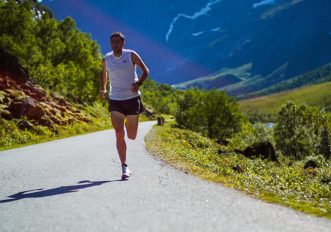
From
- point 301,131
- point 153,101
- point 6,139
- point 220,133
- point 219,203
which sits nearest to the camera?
point 219,203

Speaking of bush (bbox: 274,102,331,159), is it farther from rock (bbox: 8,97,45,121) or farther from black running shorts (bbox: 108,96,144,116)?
black running shorts (bbox: 108,96,144,116)

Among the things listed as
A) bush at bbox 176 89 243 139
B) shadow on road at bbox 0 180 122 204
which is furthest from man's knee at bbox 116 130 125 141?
bush at bbox 176 89 243 139

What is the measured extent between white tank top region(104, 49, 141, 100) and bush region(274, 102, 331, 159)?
7204 cm

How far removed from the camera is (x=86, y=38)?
89.3 m

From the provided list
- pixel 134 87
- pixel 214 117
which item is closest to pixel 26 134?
pixel 134 87

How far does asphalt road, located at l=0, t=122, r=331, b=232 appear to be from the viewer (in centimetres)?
627

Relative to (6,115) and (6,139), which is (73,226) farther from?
(6,115)

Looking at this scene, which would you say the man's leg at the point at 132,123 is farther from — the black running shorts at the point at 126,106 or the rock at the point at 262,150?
the rock at the point at 262,150

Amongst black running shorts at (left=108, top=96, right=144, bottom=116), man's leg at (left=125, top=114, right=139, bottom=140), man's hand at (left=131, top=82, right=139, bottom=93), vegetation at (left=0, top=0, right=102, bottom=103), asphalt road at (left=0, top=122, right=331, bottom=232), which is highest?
vegetation at (left=0, top=0, right=102, bottom=103)

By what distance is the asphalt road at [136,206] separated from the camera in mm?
6273

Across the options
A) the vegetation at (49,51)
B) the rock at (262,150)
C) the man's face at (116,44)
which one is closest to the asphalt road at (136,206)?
the man's face at (116,44)

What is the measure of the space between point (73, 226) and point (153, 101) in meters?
164

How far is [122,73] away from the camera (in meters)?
10.7

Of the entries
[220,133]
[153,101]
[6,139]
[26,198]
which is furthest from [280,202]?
[153,101]
